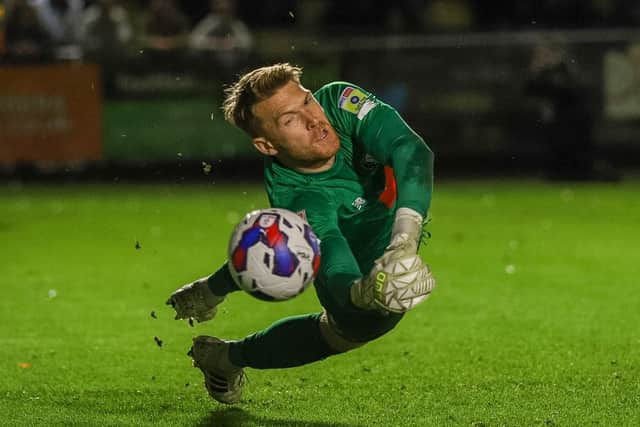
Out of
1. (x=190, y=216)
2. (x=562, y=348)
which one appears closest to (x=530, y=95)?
(x=190, y=216)

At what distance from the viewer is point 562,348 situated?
665cm

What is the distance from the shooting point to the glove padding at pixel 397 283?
4.41 metres

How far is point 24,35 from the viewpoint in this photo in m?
15.0

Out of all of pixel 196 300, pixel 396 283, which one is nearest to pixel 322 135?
pixel 396 283

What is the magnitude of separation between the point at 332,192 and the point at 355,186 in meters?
0.13

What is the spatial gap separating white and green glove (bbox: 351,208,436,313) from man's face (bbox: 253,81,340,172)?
2.25 ft

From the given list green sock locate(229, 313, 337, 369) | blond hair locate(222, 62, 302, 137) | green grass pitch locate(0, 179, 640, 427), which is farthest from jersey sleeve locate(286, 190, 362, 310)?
green grass pitch locate(0, 179, 640, 427)

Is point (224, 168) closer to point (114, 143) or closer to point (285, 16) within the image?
point (114, 143)

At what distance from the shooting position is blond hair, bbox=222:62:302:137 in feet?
16.5

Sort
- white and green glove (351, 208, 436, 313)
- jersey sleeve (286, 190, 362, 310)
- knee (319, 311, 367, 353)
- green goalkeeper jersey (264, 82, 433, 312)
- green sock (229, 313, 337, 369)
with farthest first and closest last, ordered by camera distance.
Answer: green sock (229, 313, 337, 369) < knee (319, 311, 367, 353) < green goalkeeper jersey (264, 82, 433, 312) < jersey sleeve (286, 190, 362, 310) < white and green glove (351, 208, 436, 313)

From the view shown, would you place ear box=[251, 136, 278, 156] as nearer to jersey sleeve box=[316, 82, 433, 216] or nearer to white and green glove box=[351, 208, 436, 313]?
jersey sleeve box=[316, 82, 433, 216]

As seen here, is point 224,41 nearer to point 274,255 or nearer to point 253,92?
point 253,92

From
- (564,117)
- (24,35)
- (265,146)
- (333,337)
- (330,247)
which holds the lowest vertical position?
(564,117)

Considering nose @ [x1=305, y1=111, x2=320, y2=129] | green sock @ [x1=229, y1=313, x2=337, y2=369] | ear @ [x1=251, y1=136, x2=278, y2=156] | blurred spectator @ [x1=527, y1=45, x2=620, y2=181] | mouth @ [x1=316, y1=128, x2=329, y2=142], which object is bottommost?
blurred spectator @ [x1=527, y1=45, x2=620, y2=181]
